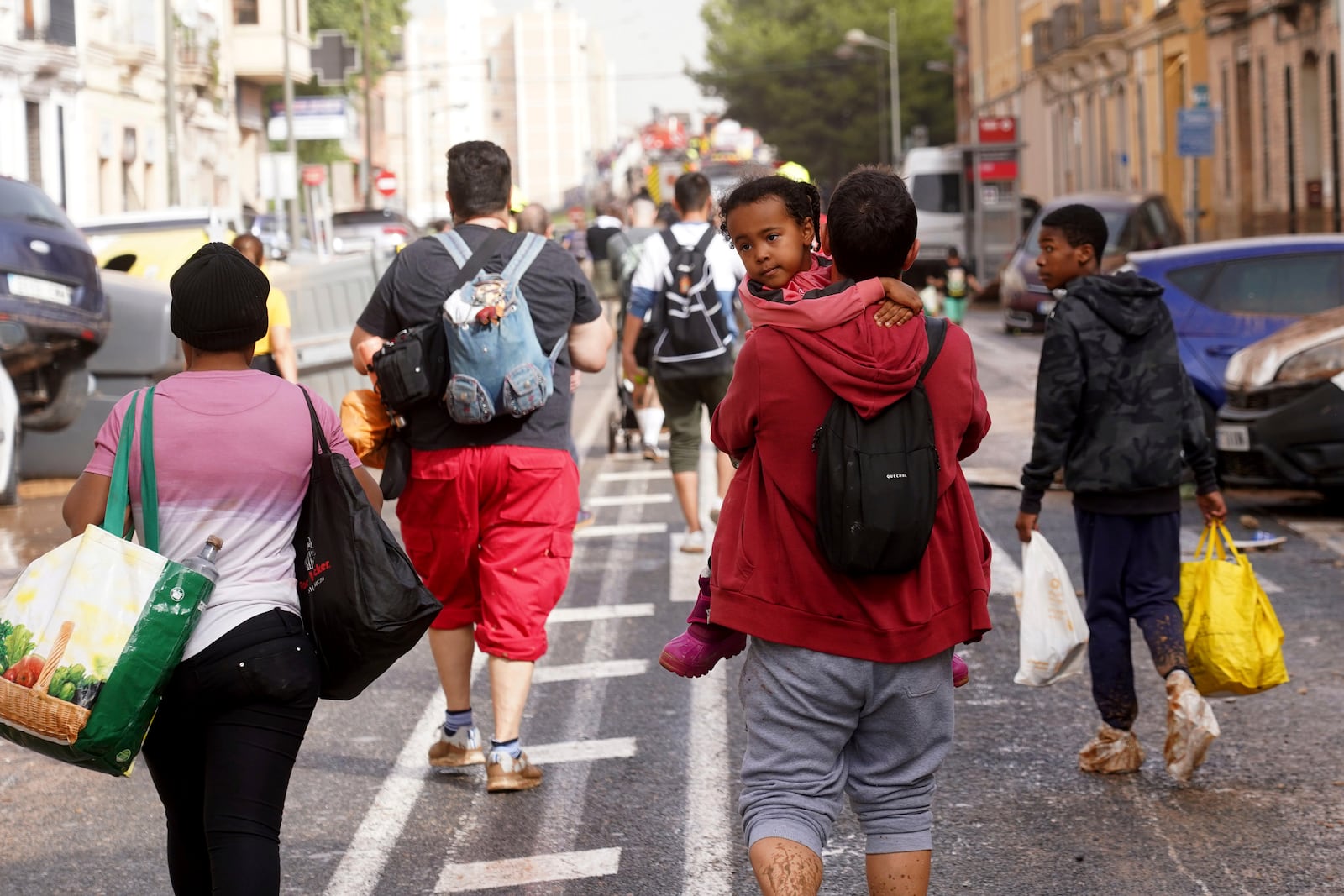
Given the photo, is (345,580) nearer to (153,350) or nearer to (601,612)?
(601,612)

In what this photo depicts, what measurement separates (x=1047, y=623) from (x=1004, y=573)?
11.8 feet

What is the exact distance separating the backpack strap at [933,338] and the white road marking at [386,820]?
2.14m

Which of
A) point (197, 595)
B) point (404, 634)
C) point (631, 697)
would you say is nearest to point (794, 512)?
point (404, 634)

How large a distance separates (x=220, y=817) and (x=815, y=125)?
77.1 meters

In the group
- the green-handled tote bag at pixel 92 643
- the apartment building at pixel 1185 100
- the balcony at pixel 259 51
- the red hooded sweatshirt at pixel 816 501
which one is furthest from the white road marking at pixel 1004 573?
the balcony at pixel 259 51

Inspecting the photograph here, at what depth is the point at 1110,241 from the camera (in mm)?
25234

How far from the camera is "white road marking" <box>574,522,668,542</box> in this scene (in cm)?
1054

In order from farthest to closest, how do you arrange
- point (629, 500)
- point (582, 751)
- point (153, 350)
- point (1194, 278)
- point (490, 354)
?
point (153, 350) < point (1194, 278) < point (629, 500) < point (582, 751) < point (490, 354)

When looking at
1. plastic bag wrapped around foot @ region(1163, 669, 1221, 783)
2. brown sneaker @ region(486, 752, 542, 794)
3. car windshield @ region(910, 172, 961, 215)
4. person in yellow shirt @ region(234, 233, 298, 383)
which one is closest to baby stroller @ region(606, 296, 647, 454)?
person in yellow shirt @ region(234, 233, 298, 383)

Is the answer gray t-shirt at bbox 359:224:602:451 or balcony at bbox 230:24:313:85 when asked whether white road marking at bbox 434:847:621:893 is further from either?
balcony at bbox 230:24:313:85

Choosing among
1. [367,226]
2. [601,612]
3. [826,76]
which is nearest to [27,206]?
[601,612]

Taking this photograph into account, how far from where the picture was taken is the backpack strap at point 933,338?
353 cm

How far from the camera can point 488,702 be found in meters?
6.81

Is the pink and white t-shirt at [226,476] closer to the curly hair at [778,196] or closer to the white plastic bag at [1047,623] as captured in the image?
the curly hair at [778,196]
